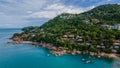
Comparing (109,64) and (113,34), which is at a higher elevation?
(113,34)

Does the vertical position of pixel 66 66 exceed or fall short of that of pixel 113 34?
it falls short

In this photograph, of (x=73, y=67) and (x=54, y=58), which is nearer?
(x=73, y=67)

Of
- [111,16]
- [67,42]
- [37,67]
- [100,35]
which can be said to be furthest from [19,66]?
[111,16]

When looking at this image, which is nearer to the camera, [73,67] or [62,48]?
[73,67]

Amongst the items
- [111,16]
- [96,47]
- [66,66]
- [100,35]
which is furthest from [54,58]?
[111,16]

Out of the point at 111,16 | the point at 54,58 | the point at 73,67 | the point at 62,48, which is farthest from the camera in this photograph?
the point at 111,16

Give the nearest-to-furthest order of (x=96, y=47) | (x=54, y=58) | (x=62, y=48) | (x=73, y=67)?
(x=73, y=67)
(x=54, y=58)
(x=96, y=47)
(x=62, y=48)

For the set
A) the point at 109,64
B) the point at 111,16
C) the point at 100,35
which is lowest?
the point at 109,64

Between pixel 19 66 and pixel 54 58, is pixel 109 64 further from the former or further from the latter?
pixel 19 66

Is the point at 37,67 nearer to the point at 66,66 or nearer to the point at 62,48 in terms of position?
the point at 66,66
